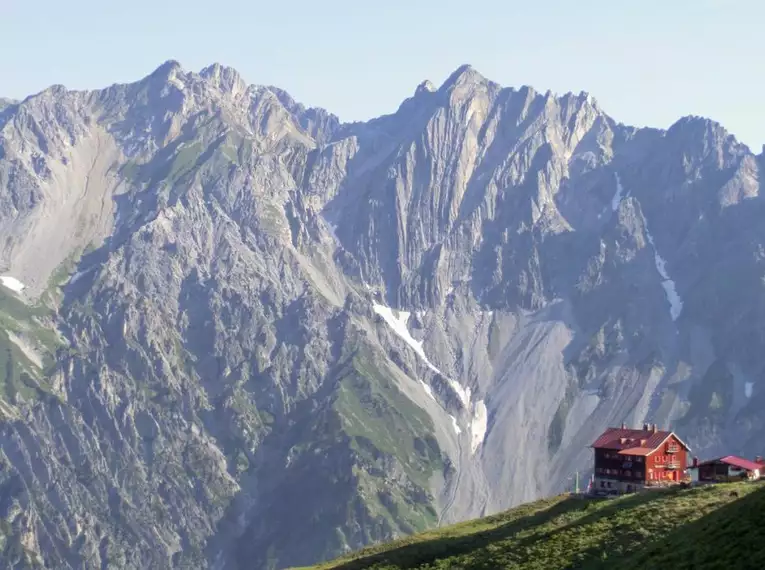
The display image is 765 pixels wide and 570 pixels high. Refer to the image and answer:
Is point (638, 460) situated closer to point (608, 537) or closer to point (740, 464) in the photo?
point (740, 464)

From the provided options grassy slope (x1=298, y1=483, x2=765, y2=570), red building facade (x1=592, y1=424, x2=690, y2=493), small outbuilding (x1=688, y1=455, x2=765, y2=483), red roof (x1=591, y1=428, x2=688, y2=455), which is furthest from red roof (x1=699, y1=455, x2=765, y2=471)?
grassy slope (x1=298, y1=483, x2=765, y2=570)

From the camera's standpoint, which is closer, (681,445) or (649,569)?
(649,569)

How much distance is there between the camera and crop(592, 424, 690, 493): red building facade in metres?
132

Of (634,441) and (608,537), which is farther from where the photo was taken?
(634,441)

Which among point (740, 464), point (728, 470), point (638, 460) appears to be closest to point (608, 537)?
point (728, 470)

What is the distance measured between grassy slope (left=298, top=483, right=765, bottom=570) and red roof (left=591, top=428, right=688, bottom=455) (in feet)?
42.9

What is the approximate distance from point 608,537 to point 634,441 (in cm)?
5636

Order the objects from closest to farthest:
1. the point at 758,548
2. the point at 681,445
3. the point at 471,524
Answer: the point at 758,548
the point at 471,524
the point at 681,445

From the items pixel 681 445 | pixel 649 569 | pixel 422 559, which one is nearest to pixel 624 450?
pixel 681 445

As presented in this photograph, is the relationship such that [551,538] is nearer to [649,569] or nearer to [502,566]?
[502,566]

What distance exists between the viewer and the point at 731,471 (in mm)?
116438

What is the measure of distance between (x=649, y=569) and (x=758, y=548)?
8.20 m

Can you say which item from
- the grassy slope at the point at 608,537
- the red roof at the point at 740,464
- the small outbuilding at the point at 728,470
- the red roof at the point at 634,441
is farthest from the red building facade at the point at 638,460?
the red roof at the point at 740,464

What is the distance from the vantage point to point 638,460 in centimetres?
13300
